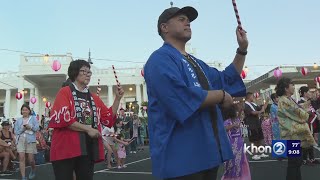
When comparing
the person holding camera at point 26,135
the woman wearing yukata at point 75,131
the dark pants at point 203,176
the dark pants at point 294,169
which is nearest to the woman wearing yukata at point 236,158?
the dark pants at point 294,169

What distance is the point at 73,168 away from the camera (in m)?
3.37

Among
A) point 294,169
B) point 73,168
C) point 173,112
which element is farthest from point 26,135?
point 173,112

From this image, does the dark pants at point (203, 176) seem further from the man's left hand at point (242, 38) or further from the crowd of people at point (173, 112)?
the man's left hand at point (242, 38)

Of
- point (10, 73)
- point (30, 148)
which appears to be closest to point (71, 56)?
point (10, 73)

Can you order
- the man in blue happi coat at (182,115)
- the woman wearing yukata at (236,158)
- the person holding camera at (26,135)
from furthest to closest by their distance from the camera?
the person holding camera at (26,135)
the woman wearing yukata at (236,158)
the man in blue happi coat at (182,115)

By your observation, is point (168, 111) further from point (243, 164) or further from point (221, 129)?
point (243, 164)

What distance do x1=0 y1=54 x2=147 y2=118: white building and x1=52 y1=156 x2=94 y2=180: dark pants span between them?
30.2 meters

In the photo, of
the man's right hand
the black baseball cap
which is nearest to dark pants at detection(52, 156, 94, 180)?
the man's right hand

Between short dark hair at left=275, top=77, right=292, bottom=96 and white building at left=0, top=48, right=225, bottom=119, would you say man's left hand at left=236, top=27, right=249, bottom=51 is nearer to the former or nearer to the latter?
short dark hair at left=275, top=77, right=292, bottom=96

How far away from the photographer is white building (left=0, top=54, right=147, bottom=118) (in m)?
32.9

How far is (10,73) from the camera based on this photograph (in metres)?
36.2

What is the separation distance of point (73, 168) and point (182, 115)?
1.92 meters

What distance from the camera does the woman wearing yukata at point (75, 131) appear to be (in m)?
3.26

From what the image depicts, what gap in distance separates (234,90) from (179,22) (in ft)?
1.84
